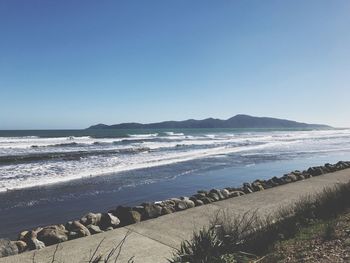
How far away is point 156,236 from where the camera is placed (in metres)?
5.50

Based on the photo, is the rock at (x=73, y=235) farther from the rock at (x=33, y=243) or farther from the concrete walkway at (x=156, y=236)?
the concrete walkway at (x=156, y=236)

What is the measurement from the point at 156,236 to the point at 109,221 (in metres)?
1.73

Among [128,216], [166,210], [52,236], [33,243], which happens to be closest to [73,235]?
[52,236]

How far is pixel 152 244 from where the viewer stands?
5.16m

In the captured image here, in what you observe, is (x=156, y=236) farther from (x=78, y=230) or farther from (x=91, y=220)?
(x=91, y=220)

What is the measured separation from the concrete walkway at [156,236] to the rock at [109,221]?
92 centimetres

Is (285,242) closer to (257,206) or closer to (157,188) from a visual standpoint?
(257,206)

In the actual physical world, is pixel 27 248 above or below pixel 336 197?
below

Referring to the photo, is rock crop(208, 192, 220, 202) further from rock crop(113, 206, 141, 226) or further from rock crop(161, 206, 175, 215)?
rock crop(113, 206, 141, 226)

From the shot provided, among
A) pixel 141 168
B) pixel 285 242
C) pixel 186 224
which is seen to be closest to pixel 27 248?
pixel 186 224

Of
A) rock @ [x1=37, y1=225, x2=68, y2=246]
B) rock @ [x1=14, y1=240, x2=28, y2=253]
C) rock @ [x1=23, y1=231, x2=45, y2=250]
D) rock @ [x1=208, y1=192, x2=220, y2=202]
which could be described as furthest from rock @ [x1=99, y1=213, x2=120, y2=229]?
rock @ [x1=208, y1=192, x2=220, y2=202]

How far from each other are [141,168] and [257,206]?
42.1ft

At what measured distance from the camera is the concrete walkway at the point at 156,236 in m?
4.68

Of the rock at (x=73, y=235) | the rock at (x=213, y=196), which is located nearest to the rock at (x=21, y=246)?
the rock at (x=73, y=235)
